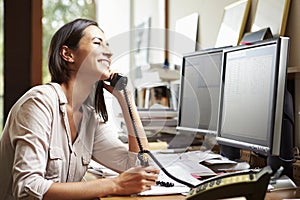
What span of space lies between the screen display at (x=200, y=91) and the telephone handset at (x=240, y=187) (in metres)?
0.91

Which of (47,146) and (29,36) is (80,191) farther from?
(29,36)

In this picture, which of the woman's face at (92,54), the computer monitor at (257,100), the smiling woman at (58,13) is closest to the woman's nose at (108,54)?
the woman's face at (92,54)

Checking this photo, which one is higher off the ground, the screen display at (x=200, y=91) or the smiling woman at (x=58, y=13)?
the smiling woman at (x=58, y=13)

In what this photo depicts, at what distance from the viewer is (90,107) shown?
164 centimetres

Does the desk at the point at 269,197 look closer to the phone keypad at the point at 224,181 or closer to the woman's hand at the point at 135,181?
the woman's hand at the point at 135,181

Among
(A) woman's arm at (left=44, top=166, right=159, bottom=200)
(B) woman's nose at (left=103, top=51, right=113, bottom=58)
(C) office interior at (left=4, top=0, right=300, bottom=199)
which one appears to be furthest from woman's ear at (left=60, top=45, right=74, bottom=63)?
(C) office interior at (left=4, top=0, right=300, bottom=199)

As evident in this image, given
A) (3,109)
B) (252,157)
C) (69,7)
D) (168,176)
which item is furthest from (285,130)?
(69,7)

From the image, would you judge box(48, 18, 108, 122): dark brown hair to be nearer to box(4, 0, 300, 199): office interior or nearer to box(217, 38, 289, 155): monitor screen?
box(217, 38, 289, 155): monitor screen

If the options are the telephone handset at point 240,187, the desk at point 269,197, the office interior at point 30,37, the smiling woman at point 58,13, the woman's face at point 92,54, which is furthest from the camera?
the smiling woman at point 58,13

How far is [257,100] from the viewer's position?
4.62ft

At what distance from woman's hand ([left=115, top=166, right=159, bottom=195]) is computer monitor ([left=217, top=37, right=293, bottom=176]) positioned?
339 mm

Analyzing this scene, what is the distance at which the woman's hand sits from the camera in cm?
125

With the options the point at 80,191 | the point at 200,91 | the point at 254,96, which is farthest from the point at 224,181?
the point at 200,91

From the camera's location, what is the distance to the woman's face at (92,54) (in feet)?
5.02
